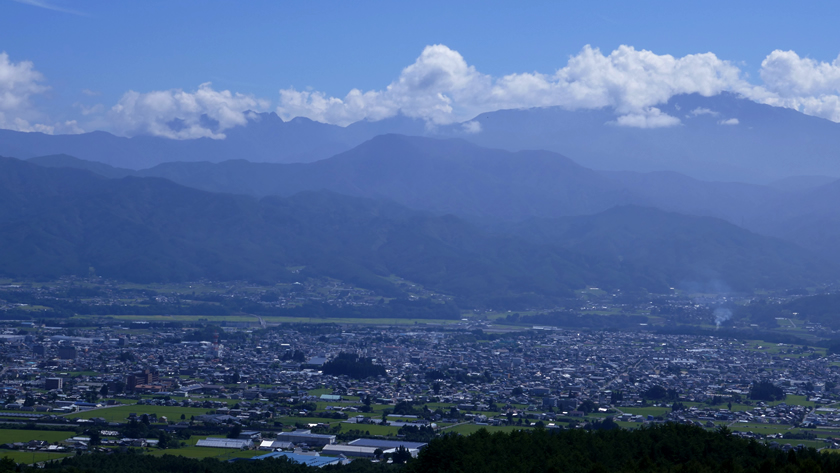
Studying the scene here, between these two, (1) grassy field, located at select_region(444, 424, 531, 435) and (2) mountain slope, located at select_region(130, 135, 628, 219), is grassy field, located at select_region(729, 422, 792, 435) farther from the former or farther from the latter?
(2) mountain slope, located at select_region(130, 135, 628, 219)

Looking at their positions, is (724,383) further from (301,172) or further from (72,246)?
(301,172)

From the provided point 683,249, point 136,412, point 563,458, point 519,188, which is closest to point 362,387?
point 136,412

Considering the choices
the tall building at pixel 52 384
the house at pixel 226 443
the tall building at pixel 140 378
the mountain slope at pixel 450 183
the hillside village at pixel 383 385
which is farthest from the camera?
the mountain slope at pixel 450 183

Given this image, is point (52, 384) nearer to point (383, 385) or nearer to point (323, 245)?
point (383, 385)

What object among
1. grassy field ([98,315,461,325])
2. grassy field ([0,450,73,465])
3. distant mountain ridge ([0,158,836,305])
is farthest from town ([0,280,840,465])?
distant mountain ridge ([0,158,836,305])

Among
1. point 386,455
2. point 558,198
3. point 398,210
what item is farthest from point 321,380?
point 558,198

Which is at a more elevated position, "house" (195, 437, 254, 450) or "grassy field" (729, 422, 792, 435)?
"grassy field" (729, 422, 792, 435)

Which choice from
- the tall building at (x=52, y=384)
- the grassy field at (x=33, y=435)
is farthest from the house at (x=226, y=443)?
the tall building at (x=52, y=384)

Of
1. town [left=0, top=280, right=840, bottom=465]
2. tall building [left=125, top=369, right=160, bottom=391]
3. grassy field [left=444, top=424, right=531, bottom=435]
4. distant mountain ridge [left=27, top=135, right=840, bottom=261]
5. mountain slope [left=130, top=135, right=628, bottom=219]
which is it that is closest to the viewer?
town [left=0, top=280, right=840, bottom=465]

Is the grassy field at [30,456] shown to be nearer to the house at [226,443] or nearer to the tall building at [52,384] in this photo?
the house at [226,443]
